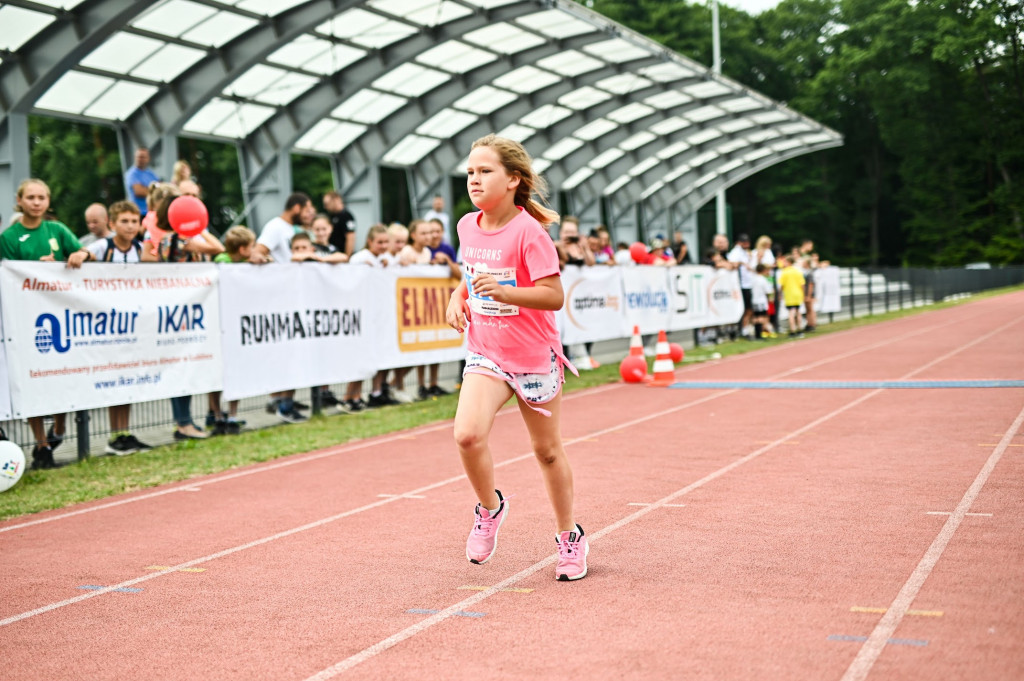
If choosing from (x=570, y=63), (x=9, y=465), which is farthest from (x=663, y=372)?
(x=570, y=63)

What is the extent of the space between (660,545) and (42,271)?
5663 mm

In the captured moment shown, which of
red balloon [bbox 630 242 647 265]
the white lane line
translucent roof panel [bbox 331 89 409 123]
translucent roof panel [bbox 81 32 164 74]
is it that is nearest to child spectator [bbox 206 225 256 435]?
the white lane line

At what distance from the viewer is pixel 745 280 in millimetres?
23203

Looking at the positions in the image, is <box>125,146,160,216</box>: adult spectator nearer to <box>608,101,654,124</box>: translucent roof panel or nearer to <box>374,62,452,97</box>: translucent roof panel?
<box>374,62,452,97</box>: translucent roof panel

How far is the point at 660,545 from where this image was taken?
5754mm

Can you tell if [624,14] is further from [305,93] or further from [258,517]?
[258,517]

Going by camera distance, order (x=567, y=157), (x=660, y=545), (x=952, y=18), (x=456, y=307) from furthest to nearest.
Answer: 1. (x=952, y=18)
2. (x=567, y=157)
3. (x=660, y=545)
4. (x=456, y=307)

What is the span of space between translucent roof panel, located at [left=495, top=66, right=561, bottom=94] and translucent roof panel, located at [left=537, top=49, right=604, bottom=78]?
0.32m

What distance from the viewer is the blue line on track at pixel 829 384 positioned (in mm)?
12875

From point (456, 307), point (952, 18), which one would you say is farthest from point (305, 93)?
point (952, 18)

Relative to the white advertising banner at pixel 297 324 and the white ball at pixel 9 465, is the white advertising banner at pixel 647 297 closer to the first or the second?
the white advertising banner at pixel 297 324

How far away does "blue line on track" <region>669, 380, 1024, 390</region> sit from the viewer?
42.2 ft

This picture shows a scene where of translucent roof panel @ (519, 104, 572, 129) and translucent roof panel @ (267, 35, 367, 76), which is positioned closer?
translucent roof panel @ (267, 35, 367, 76)

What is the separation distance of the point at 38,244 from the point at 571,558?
6.19 metres
